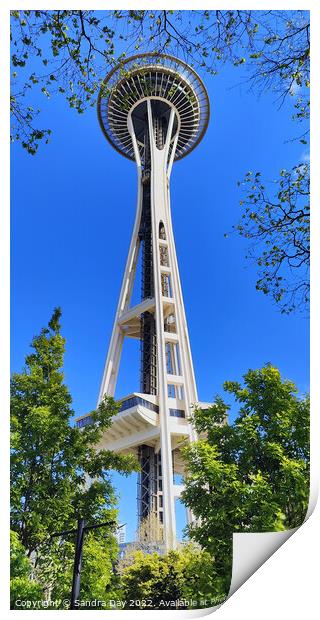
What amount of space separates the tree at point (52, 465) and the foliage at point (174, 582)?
0.69 feet

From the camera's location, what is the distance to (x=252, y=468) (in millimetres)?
3262

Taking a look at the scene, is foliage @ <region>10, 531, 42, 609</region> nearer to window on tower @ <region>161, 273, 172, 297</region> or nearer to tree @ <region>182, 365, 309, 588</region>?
tree @ <region>182, 365, 309, 588</region>

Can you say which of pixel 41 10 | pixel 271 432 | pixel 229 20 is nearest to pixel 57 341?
pixel 271 432

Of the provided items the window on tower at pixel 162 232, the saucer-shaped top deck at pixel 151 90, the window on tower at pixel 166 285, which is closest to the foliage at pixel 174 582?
the saucer-shaped top deck at pixel 151 90

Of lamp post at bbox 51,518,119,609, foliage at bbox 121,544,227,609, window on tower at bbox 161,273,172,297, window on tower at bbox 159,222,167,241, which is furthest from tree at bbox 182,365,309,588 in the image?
window on tower at bbox 159,222,167,241

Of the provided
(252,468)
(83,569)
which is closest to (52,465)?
(83,569)

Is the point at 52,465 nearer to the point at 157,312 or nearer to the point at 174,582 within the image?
the point at 174,582

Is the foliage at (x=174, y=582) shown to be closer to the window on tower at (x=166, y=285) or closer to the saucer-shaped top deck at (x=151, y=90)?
the saucer-shaped top deck at (x=151, y=90)

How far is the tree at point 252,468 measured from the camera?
10.0 ft

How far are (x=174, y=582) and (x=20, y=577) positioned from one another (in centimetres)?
87

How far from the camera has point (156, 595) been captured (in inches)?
114

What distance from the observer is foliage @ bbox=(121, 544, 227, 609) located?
9.21 ft

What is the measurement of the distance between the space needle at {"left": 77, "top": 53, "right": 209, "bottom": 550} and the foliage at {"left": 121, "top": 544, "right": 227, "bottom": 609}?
1.54 metres
